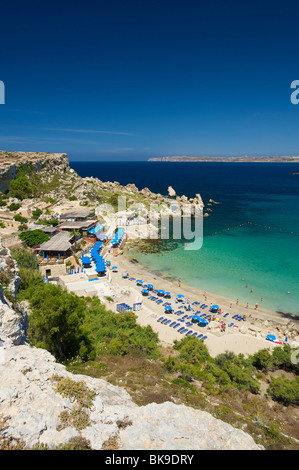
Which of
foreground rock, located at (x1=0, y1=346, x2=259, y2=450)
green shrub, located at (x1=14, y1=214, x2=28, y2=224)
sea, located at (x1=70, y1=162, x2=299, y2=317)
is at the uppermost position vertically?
green shrub, located at (x1=14, y1=214, x2=28, y2=224)

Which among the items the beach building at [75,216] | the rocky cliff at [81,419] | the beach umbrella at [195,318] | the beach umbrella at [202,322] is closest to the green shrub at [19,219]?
the beach building at [75,216]

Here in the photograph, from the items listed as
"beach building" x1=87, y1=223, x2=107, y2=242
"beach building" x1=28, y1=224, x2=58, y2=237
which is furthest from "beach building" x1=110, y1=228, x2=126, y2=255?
"beach building" x1=28, y1=224, x2=58, y2=237

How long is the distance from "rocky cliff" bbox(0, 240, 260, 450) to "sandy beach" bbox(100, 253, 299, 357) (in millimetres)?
12310

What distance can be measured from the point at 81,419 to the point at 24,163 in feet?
185

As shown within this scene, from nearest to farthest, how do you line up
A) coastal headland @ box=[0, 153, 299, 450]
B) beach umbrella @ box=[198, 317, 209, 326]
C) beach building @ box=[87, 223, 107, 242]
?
coastal headland @ box=[0, 153, 299, 450] < beach umbrella @ box=[198, 317, 209, 326] < beach building @ box=[87, 223, 107, 242]

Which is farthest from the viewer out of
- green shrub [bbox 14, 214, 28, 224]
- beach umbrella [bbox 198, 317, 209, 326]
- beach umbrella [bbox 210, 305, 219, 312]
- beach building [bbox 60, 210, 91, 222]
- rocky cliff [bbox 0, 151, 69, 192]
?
rocky cliff [bbox 0, 151, 69, 192]

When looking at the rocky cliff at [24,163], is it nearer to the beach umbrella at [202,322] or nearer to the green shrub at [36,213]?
the green shrub at [36,213]

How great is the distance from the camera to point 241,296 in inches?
1069

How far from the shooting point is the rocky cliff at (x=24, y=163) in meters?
46.0

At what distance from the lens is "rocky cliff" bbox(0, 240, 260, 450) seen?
5.09 meters

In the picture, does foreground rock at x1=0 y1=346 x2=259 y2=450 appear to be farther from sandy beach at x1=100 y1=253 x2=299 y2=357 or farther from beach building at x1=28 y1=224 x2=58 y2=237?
beach building at x1=28 y1=224 x2=58 y2=237

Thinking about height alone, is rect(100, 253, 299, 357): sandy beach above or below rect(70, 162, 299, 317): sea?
below

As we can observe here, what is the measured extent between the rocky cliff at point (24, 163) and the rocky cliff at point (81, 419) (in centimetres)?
4626
